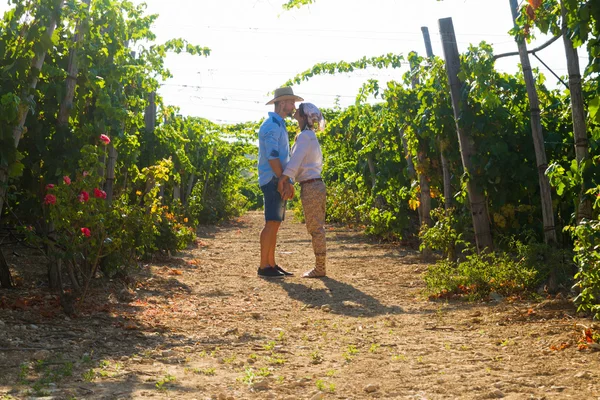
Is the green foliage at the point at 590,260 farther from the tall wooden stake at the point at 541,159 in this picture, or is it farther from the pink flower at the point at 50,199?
the pink flower at the point at 50,199

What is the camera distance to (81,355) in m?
4.26

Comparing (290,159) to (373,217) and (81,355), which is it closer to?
(81,355)

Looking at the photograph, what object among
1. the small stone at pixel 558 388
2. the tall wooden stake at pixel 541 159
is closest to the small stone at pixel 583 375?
the small stone at pixel 558 388

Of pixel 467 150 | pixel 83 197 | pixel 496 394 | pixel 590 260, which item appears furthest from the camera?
pixel 467 150

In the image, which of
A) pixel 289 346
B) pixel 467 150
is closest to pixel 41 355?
pixel 289 346

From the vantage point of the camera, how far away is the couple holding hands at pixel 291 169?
7.65 meters

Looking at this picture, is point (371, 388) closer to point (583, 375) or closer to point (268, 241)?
point (583, 375)

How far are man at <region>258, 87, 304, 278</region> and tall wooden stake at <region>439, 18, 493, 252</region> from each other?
167 cm

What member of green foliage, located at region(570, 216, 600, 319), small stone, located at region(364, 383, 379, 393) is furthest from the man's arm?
small stone, located at region(364, 383, 379, 393)

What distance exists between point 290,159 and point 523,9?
9.96 feet

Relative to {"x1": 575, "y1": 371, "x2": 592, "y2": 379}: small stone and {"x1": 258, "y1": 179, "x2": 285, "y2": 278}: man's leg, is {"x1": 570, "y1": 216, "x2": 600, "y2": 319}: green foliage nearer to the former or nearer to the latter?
{"x1": 575, "y1": 371, "x2": 592, "y2": 379}: small stone

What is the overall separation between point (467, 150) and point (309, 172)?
1601 mm

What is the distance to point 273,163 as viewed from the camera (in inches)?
304

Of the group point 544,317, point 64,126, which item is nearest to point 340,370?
point 544,317
